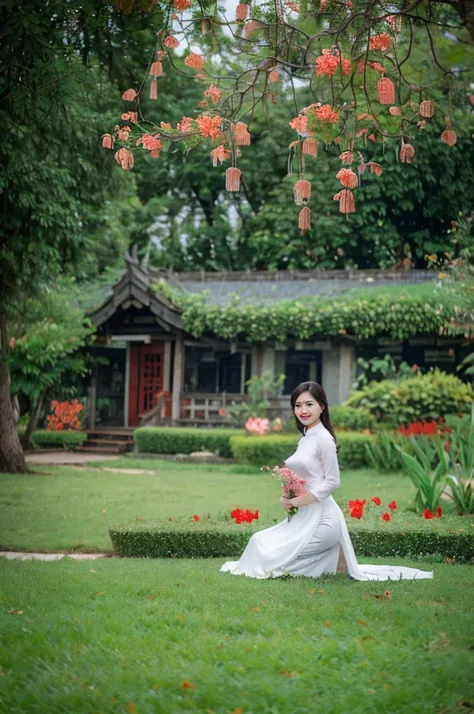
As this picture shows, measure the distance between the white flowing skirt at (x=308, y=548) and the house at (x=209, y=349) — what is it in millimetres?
16349

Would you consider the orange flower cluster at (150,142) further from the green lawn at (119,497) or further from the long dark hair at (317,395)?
the green lawn at (119,497)

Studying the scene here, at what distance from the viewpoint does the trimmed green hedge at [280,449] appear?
1814 cm

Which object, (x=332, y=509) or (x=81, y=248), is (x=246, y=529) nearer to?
(x=332, y=509)

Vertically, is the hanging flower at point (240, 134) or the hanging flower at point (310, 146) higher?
the hanging flower at point (240, 134)

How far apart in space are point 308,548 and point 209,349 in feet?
66.9

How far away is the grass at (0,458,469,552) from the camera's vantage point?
955 cm

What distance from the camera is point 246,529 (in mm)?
8461

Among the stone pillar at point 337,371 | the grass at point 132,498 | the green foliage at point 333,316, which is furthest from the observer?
the stone pillar at point 337,371

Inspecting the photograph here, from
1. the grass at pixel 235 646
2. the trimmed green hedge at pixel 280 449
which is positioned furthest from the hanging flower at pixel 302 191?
the trimmed green hedge at pixel 280 449

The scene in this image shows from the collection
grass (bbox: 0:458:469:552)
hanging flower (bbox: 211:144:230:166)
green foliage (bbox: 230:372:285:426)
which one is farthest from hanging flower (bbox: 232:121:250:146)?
green foliage (bbox: 230:372:285:426)

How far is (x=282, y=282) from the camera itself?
2678 centimetres

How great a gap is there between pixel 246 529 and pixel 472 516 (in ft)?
9.42

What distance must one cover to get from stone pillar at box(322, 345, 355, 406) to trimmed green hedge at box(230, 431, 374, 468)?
5.15 m

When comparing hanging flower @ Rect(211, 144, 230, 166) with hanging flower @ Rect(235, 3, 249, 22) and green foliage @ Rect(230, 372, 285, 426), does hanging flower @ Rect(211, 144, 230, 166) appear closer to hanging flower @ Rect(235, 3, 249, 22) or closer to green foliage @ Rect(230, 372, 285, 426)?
hanging flower @ Rect(235, 3, 249, 22)
